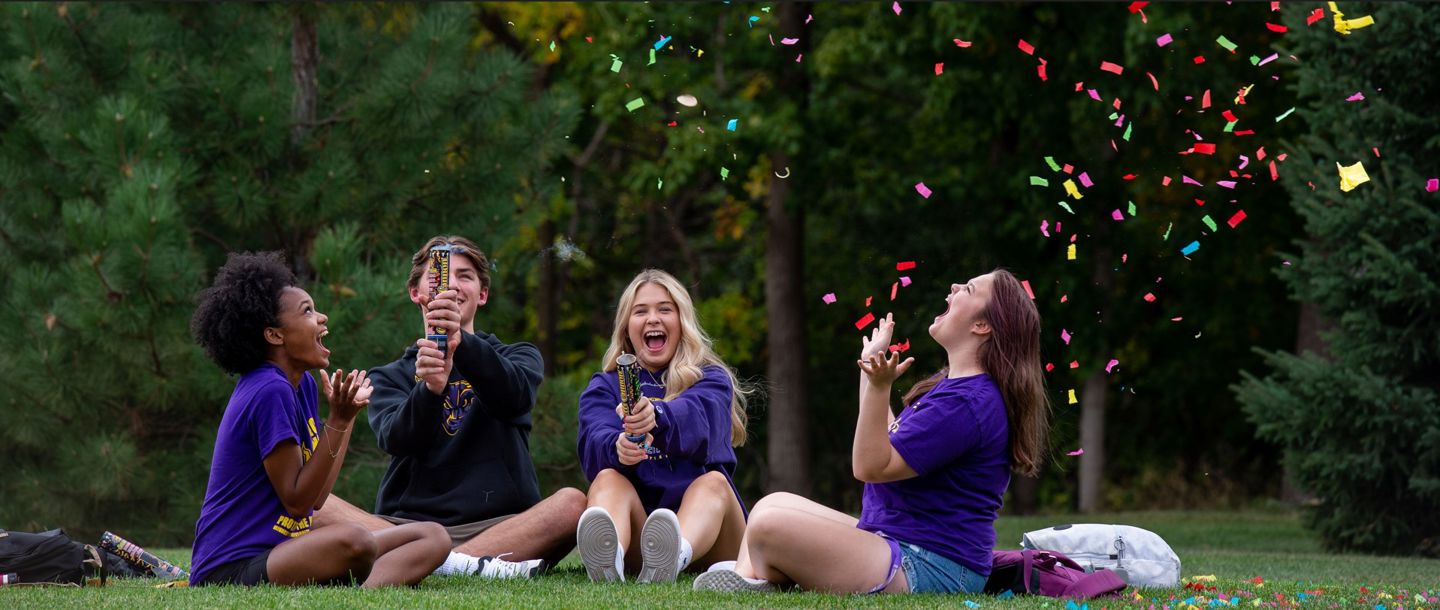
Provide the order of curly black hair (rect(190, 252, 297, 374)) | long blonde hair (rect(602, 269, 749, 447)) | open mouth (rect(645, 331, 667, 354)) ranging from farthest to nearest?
open mouth (rect(645, 331, 667, 354)), long blonde hair (rect(602, 269, 749, 447)), curly black hair (rect(190, 252, 297, 374))

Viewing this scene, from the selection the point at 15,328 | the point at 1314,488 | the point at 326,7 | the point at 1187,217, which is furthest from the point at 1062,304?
the point at 15,328

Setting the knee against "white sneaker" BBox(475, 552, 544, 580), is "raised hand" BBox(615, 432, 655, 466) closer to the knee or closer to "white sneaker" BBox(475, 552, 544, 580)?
"white sneaker" BBox(475, 552, 544, 580)

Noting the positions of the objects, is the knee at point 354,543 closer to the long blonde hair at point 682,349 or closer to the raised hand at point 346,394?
the raised hand at point 346,394

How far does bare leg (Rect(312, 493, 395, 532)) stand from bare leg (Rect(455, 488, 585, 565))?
0.99ft

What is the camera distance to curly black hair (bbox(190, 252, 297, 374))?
480 centimetres

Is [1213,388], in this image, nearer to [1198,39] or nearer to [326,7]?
[1198,39]

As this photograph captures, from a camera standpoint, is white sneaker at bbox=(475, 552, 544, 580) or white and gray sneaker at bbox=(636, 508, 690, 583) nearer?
white and gray sneaker at bbox=(636, 508, 690, 583)

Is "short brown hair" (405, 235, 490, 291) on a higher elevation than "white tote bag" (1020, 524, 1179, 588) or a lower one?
higher

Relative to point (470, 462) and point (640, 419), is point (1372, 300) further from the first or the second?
point (470, 462)

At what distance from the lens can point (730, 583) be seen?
15.8ft

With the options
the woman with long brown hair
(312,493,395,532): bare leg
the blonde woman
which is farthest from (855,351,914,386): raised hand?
(312,493,395,532): bare leg

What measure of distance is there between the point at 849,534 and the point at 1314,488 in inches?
229

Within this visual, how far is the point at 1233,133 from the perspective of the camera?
14.5 m

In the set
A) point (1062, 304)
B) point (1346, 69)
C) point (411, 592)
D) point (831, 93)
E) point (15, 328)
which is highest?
point (831, 93)
